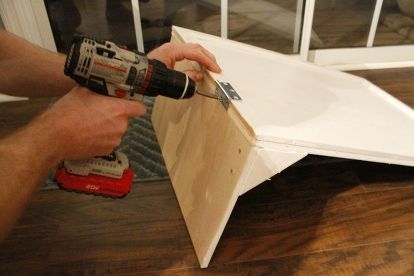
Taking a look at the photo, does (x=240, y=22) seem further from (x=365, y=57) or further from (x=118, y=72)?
(x=118, y=72)

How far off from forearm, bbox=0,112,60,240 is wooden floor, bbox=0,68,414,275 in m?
0.36

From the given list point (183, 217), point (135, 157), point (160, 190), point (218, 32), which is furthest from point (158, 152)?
point (218, 32)

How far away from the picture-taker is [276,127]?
78 centimetres

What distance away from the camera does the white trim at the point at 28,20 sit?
5.29ft

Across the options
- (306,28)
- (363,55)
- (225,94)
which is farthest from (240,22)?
(225,94)

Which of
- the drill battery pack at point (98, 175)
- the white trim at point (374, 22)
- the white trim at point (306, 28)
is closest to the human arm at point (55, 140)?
the drill battery pack at point (98, 175)

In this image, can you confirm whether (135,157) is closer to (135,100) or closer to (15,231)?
(15,231)

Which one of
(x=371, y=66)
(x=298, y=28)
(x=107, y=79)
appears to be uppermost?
(x=107, y=79)

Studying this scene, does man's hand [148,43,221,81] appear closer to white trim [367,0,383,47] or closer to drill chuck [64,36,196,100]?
drill chuck [64,36,196,100]

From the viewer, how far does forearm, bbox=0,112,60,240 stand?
61 cm

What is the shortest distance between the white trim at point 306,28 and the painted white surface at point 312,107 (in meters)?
0.66

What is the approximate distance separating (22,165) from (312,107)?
72cm

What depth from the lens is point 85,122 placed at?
667mm

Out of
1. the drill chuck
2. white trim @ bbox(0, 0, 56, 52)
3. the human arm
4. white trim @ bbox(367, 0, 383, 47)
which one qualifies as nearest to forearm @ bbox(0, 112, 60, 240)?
the human arm
